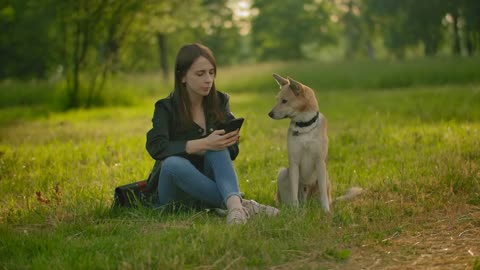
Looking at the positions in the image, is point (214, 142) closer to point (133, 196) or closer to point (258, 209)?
point (258, 209)

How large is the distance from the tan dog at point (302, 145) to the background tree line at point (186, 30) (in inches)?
499

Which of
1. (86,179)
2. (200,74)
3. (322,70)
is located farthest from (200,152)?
(322,70)

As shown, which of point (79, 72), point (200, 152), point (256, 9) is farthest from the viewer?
point (256, 9)

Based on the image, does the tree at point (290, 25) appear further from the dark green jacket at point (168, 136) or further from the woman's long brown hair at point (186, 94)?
the dark green jacket at point (168, 136)

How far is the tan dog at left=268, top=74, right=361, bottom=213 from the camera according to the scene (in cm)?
510

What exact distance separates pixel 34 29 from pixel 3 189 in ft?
97.8

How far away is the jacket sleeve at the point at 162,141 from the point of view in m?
4.89

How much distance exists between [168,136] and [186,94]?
403 millimetres

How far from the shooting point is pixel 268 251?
390 centimetres

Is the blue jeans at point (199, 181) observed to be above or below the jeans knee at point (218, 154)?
below

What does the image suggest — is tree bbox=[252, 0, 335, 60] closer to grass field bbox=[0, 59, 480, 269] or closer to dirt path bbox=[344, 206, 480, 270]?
grass field bbox=[0, 59, 480, 269]

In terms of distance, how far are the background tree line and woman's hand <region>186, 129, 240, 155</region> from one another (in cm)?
1279

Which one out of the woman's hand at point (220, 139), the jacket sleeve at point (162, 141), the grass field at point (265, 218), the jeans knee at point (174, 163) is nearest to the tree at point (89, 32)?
the grass field at point (265, 218)

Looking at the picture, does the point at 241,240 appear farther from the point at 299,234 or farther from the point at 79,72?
the point at 79,72
